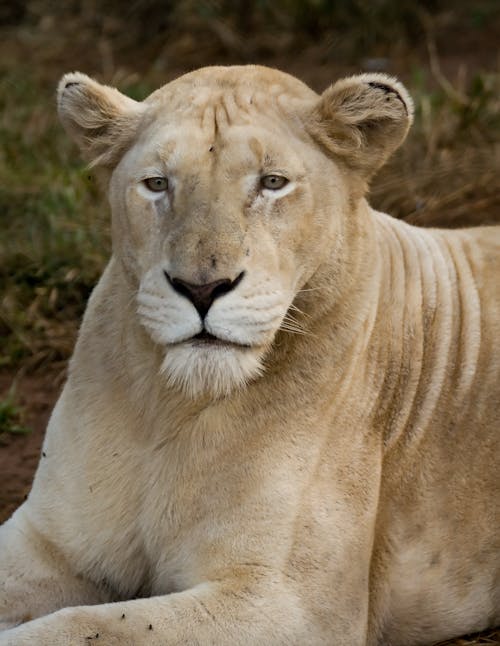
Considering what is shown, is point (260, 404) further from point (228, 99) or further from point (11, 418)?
point (11, 418)

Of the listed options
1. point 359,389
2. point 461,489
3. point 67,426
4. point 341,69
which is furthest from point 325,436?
point 341,69

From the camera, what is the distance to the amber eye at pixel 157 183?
3.69m

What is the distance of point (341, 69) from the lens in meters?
9.91

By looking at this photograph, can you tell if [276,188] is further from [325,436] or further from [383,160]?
[325,436]

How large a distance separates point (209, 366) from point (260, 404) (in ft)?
1.29

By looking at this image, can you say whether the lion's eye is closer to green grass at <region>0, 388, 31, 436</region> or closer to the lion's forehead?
the lion's forehead

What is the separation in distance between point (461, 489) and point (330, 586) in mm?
567

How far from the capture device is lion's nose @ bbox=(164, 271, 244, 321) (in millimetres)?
3406

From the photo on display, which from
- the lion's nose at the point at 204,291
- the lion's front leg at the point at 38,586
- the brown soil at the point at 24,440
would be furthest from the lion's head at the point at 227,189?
the brown soil at the point at 24,440

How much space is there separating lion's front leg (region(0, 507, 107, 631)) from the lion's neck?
0.99 m

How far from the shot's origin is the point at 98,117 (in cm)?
399

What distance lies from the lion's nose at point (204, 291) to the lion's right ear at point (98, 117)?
68 centimetres

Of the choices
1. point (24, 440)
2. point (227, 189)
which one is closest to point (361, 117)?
point (227, 189)

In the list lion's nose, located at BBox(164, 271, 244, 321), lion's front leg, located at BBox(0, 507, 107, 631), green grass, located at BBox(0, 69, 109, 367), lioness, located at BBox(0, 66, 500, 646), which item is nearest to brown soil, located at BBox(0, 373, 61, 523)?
green grass, located at BBox(0, 69, 109, 367)
